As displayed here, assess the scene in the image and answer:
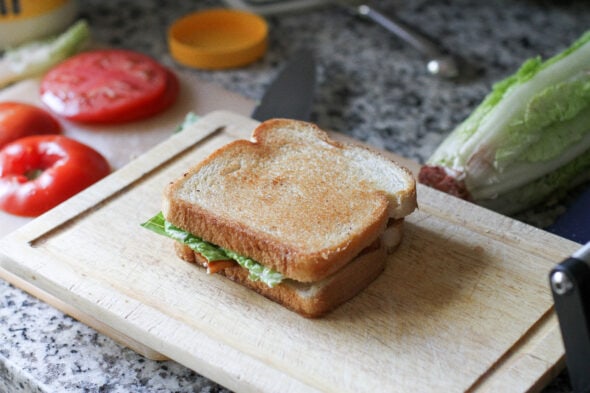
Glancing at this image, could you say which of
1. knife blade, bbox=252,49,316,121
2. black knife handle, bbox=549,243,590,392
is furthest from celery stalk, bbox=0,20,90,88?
black knife handle, bbox=549,243,590,392

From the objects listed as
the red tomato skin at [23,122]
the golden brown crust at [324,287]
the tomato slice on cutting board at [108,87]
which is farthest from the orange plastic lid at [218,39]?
the golden brown crust at [324,287]

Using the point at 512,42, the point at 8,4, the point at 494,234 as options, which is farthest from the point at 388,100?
the point at 8,4

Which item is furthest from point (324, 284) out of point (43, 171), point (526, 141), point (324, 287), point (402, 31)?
point (402, 31)

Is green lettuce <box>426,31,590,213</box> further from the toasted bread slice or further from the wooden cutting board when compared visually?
the toasted bread slice

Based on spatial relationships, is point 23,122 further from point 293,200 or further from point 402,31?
point 402,31

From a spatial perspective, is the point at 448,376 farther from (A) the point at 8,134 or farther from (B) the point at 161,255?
(A) the point at 8,134
